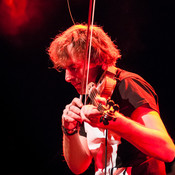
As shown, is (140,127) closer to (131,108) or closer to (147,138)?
(147,138)

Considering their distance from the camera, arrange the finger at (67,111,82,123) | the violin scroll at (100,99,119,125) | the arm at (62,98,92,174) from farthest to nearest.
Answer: the arm at (62,98,92,174), the finger at (67,111,82,123), the violin scroll at (100,99,119,125)

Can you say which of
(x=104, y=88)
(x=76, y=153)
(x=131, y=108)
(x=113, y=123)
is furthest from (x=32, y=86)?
(x=113, y=123)

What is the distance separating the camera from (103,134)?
4.92 ft

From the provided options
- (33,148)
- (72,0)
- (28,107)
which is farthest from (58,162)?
(72,0)

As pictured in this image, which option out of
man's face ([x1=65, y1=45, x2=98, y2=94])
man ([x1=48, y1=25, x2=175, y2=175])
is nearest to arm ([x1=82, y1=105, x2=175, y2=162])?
man ([x1=48, y1=25, x2=175, y2=175])

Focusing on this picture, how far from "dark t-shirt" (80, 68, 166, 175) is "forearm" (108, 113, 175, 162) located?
159 millimetres

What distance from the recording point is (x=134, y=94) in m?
1.26

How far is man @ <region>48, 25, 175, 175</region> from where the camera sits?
1114 millimetres

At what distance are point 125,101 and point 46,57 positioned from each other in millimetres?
1728

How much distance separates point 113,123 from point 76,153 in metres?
0.70

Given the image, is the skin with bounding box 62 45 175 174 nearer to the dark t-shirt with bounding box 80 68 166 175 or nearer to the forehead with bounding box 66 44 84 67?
the dark t-shirt with bounding box 80 68 166 175

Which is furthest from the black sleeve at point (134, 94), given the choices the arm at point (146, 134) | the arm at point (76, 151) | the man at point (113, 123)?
the arm at point (76, 151)

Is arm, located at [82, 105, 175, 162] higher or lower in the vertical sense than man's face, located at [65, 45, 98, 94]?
lower

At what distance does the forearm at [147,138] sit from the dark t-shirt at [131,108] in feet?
0.52
